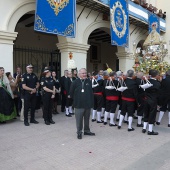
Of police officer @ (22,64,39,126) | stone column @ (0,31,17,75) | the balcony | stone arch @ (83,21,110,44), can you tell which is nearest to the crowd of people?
police officer @ (22,64,39,126)

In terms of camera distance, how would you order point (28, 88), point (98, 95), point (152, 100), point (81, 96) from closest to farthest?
point (81, 96) → point (152, 100) → point (28, 88) → point (98, 95)

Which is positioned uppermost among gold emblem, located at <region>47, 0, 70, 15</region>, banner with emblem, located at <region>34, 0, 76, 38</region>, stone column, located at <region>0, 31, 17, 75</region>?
gold emblem, located at <region>47, 0, 70, 15</region>

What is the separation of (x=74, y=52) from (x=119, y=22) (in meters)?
3.52

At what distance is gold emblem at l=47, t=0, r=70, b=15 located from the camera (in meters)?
9.29

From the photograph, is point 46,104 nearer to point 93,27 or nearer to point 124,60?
Result: point 93,27

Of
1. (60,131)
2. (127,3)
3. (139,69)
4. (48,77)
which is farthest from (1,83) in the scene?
(127,3)

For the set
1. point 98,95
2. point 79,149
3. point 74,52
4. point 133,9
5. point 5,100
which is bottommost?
point 79,149

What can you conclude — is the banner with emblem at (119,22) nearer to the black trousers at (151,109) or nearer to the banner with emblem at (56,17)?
the banner with emblem at (56,17)

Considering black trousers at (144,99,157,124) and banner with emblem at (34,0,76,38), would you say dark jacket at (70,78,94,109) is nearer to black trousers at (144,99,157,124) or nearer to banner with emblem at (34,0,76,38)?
black trousers at (144,99,157,124)

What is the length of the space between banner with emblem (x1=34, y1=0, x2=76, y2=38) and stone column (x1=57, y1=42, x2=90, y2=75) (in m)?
1.03

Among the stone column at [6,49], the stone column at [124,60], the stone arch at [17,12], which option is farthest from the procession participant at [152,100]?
the stone column at [124,60]

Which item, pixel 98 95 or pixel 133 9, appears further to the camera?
pixel 133 9

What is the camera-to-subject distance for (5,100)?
7.36m

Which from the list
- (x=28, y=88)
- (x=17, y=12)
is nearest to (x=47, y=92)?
(x=28, y=88)
